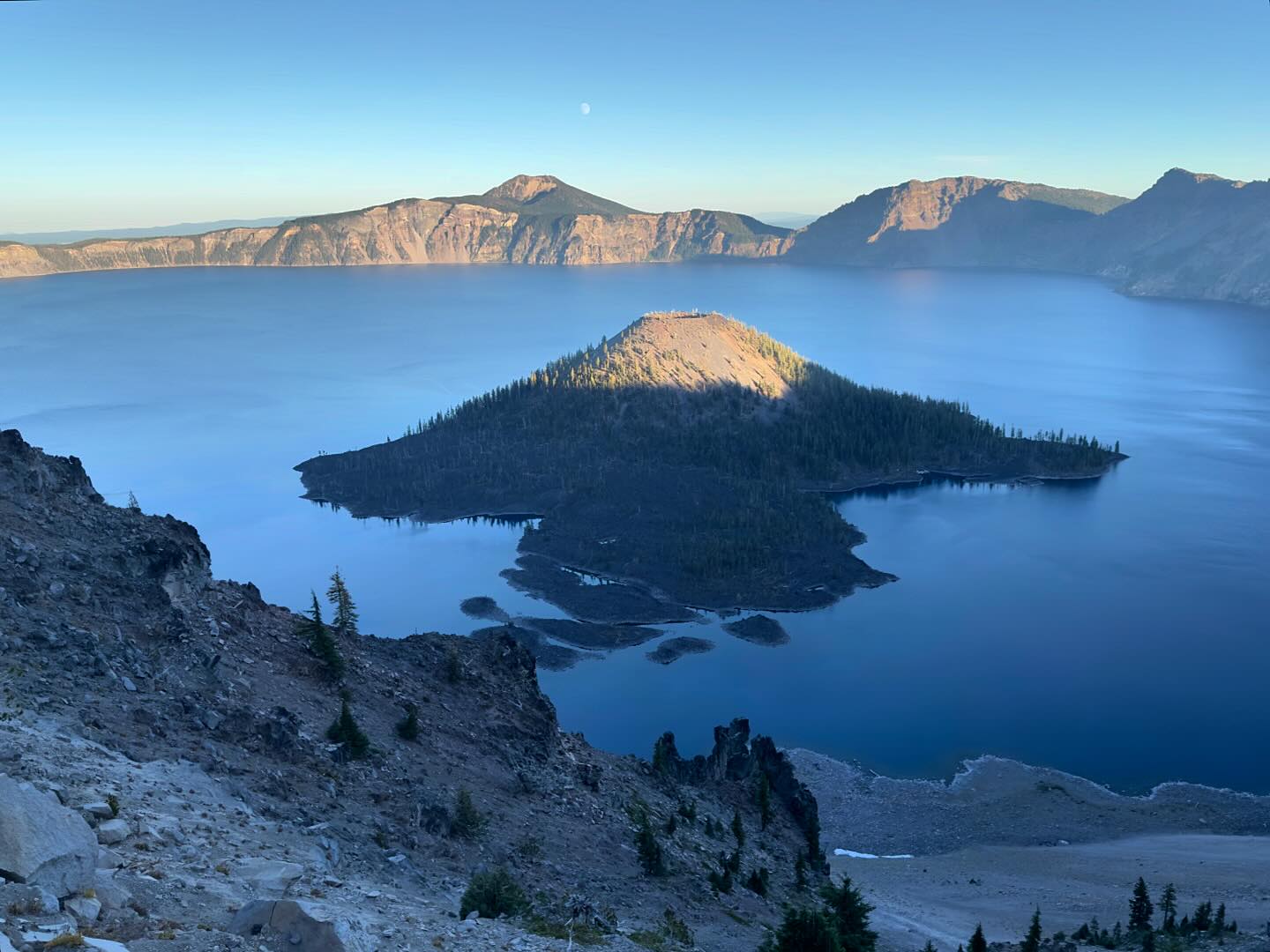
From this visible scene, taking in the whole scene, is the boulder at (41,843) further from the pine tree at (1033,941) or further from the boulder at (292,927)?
the pine tree at (1033,941)

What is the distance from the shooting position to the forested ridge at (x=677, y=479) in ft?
451

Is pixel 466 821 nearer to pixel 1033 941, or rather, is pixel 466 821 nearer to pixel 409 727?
pixel 409 727

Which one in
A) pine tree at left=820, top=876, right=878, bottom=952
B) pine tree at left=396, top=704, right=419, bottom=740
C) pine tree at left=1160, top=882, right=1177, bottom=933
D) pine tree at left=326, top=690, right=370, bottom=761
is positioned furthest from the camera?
pine tree at left=1160, top=882, right=1177, bottom=933

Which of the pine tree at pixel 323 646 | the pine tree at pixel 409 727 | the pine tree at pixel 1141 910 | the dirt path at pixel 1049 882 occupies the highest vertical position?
the pine tree at pixel 323 646

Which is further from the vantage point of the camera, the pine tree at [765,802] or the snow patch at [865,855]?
the snow patch at [865,855]

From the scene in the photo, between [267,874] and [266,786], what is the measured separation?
27.4ft

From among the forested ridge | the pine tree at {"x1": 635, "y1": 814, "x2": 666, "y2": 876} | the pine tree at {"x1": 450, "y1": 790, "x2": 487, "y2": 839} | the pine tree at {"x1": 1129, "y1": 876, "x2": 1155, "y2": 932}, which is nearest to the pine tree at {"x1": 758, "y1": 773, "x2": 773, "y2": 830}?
the pine tree at {"x1": 635, "y1": 814, "x2": 666, "y2": 876}

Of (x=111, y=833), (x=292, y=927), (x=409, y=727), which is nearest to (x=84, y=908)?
(x=292, y=927)

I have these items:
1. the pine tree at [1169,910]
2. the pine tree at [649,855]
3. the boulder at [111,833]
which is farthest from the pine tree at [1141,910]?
the boulder at [111,833]

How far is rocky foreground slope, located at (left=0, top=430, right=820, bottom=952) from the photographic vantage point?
21094 mm

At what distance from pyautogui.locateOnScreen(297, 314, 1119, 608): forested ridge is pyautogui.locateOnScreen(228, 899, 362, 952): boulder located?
109 meters

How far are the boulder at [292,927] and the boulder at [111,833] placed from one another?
481 centimetres

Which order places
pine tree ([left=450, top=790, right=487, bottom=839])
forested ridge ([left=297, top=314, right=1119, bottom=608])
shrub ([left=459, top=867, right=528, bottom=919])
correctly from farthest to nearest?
forested ridge ([left=297, top=314, right=1119, bottom=608])
pine tree ([left=450, top=790, right=487, bottom=839])
shrub ([left=459, top=867, right=528, bottom=919])

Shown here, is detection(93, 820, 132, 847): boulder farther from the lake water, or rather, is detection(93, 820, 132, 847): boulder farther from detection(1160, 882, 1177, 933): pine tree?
the lake water
